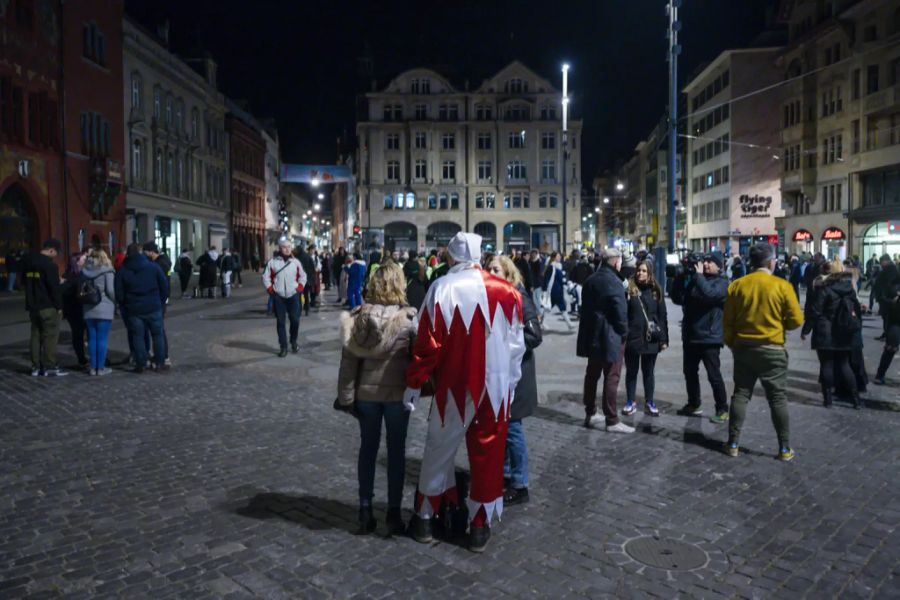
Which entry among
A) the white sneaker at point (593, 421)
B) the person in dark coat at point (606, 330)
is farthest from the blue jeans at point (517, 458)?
the white sneaker at point (593, 421)

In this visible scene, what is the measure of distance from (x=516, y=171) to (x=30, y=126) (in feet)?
172

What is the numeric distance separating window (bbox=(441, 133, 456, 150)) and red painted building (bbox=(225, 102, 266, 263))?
17.1 meters

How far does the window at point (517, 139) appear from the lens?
75.7 metres

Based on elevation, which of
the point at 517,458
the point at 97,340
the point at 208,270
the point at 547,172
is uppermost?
the point at 547,172

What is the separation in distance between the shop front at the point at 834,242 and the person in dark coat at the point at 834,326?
3642 centimetres

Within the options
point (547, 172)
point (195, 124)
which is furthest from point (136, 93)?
point (547, 172)

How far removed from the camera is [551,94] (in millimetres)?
75625

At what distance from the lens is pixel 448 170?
76.3 metres

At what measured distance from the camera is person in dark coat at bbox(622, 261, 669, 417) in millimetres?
8492

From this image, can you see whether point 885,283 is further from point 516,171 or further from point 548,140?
point 548,140

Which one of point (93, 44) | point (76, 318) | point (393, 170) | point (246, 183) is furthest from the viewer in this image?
point (393, 170)

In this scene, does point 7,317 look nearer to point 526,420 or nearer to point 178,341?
point 178,341

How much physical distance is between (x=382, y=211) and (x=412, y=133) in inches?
313

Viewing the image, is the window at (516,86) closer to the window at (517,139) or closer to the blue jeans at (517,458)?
the window at (517,139)
